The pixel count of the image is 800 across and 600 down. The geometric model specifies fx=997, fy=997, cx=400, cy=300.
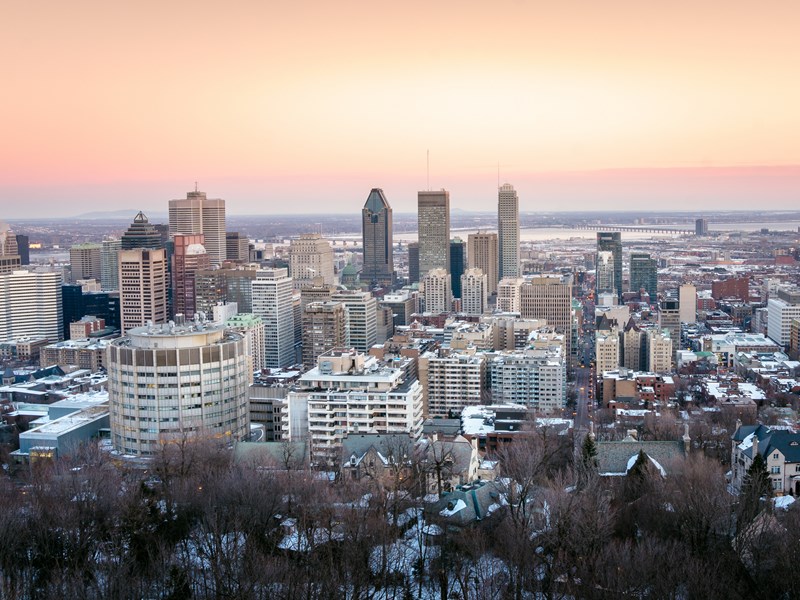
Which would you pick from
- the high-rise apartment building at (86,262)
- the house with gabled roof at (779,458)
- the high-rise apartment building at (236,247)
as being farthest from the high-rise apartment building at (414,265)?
the house with gabled roof at (779,458)

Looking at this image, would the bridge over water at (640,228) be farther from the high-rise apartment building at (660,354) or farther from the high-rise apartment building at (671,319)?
the high-rise apartment building at (660,354)

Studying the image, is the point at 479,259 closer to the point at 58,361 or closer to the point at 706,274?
the point at 706,274

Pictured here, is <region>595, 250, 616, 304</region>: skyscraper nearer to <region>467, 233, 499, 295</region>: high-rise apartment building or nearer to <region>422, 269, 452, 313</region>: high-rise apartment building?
<region>467, 233, 499, 295</region>: high-rise apartment building

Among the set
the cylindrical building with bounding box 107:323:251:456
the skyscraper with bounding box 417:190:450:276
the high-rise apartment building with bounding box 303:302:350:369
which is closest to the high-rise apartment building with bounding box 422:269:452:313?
the skyscraper with bounding box 417:190:450:276

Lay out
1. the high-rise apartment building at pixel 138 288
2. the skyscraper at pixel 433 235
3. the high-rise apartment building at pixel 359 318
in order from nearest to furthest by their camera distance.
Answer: the high-rise apartment building at pixel 359 318 < the high-rise apartment building at pixel 138 288 < the skyscraper at pixel 433 235

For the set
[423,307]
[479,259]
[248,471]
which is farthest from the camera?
[479,259]

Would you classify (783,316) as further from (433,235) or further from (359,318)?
(433,235)

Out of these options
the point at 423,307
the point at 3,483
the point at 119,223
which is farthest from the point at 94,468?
the point at 119,223
